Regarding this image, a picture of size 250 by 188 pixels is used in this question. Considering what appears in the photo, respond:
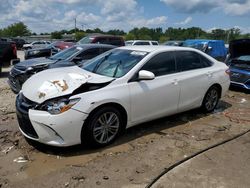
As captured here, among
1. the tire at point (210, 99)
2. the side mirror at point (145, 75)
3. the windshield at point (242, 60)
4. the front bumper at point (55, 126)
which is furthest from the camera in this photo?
the windshield at point (242, 60)

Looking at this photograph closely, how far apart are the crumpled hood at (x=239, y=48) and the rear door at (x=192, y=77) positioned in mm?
4021

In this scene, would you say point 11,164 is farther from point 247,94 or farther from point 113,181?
point 247,94

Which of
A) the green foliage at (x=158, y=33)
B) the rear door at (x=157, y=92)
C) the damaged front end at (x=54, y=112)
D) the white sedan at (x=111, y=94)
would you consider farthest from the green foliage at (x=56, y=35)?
the damaged front end at (x=54, y=112)

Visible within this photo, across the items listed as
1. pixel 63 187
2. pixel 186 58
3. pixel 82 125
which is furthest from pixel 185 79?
pixel 63 187

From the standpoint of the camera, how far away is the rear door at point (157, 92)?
489 centimetres

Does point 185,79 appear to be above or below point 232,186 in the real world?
above

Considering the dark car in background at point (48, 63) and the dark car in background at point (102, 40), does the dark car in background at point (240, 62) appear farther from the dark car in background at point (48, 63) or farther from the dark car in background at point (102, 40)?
the dark car in background at point (102, 40)

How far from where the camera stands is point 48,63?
27.8ft

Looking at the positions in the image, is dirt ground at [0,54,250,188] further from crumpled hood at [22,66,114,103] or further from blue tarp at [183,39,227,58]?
blue tarp at [183,39,227,58]

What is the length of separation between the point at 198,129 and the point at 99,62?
7.59 feet

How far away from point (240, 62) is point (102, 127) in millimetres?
6922

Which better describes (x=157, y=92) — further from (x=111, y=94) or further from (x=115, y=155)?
(x=115, y=155)

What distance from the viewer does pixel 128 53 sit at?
548cm

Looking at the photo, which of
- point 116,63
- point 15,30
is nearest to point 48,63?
point 116,63
